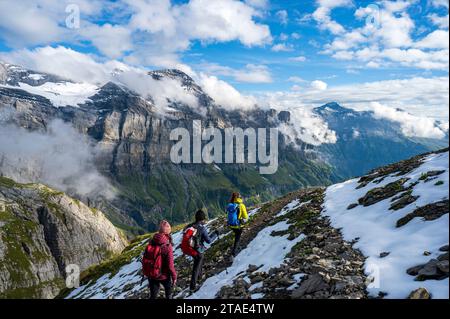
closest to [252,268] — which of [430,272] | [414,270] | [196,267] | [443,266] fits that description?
[196,267]

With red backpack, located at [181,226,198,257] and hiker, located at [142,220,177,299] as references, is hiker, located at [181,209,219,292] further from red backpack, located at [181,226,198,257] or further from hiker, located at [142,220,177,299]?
hiker, located at [142,220,177,299]

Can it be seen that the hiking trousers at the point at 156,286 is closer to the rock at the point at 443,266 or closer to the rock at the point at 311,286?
the rock at the point at 311,286

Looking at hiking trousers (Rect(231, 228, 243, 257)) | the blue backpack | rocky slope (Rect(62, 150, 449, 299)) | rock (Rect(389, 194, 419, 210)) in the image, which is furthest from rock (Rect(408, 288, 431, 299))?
hiking trousers (Rect(231, 228, 243, 257))

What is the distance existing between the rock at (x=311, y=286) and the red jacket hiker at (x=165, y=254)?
5.32 metres

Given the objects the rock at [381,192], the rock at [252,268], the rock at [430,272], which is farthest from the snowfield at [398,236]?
the rock at [252,268]

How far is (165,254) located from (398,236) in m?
10.3

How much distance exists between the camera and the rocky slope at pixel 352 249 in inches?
518

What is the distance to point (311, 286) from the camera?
46.0ft
